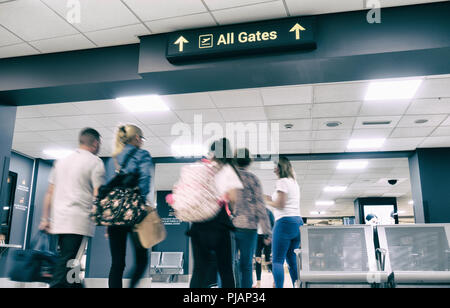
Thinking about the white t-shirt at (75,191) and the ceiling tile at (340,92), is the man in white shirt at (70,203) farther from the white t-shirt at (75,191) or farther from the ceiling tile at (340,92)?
the ceiling tile at (340,92)

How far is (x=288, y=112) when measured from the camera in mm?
5973

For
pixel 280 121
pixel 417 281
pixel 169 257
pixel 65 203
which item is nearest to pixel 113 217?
pixel 65 203

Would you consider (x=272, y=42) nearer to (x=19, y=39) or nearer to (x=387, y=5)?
(x=387, y=5)

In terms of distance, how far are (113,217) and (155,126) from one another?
186 inches

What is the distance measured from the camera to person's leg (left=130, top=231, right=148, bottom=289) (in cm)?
223

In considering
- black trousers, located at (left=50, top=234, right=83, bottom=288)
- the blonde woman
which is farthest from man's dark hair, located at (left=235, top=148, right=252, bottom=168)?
black trousers, located at (left=50, top=234, right=83, bottom=288)

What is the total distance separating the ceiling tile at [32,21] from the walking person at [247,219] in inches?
93.2

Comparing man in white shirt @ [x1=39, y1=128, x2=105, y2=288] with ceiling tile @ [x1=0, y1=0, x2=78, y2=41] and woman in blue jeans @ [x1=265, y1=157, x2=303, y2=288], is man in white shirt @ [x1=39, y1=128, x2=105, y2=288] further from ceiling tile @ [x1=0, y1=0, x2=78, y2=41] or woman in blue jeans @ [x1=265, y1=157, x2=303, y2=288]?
ceiling tile @ [x1=0, y1=0, x2=78, y2=41]

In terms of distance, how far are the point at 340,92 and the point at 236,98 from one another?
4.77 feet

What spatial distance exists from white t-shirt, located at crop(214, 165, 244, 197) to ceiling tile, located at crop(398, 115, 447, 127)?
15.7ft

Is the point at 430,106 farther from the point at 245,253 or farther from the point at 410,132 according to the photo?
the point at 245,253

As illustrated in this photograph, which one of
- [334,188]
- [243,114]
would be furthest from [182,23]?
[334,188]

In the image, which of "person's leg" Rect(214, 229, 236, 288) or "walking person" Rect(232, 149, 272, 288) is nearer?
"person's leg" Rect(214, 229, 236, 288)

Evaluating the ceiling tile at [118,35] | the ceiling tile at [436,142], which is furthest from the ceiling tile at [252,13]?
the ceiling tile at [436,142]
